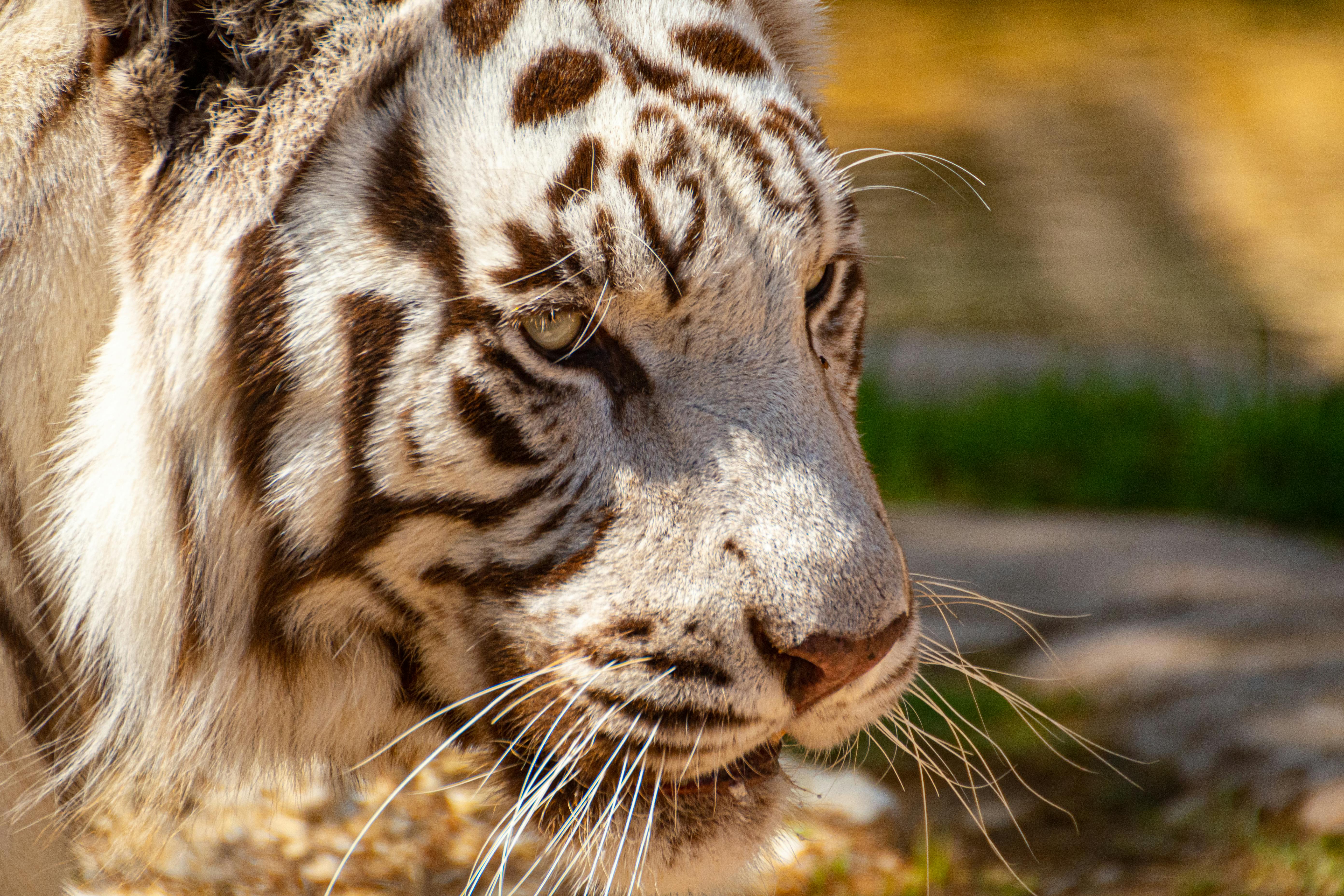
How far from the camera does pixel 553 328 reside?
1171mm

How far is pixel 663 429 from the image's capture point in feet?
3.91

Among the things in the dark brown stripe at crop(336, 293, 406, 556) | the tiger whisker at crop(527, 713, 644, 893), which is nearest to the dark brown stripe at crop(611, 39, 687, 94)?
the dark brown stripe at crop(336, 293, 406, 556)

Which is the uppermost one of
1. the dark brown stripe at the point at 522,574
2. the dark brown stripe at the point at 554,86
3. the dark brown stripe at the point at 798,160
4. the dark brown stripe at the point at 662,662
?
the dark brown stripe at the point at 554,86

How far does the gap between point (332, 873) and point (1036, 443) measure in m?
2.77

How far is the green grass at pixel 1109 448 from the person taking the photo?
374 centimetres

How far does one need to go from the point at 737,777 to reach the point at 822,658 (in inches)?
8.1

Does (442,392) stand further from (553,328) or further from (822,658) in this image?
(822,658)

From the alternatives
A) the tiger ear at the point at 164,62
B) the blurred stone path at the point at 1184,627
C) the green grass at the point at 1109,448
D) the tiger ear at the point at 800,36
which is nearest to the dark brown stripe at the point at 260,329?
the tiger ear at the point at 164,62

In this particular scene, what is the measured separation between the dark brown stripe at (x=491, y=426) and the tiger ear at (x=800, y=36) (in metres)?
0.59

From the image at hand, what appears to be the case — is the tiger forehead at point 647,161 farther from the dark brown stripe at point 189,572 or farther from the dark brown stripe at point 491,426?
the dark brown stripe at point 189,572

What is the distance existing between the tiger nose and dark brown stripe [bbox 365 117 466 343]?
413 mm

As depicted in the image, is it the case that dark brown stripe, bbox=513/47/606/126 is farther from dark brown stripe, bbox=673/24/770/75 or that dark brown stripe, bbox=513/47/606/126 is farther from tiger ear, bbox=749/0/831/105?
tiger ear, bbox=749/0/831/105

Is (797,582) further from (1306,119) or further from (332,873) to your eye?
(1306,119)

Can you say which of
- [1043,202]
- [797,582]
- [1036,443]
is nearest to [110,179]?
[797,582]
